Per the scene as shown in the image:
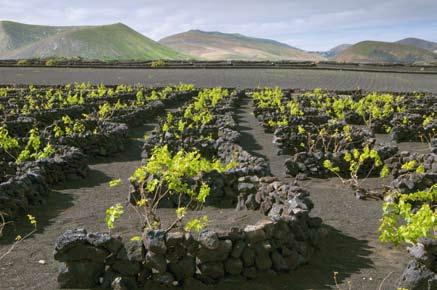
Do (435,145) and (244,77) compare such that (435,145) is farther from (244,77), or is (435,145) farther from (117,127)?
(244,77)

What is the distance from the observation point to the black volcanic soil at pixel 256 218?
8.08m

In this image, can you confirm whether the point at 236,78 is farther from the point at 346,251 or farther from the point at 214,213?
the point at 346,251

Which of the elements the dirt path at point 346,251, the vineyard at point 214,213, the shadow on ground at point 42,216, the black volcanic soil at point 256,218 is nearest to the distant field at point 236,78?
the vineyard at point 214,213

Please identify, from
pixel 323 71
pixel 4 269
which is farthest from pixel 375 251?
pixel 323 71

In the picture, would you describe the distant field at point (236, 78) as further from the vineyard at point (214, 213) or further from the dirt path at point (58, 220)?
the dirt path at point (58, 220)

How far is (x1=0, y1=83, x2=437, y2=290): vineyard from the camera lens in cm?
769

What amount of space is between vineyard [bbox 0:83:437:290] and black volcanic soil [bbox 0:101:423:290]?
34mm

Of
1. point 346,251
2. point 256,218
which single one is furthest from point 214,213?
point 346,251

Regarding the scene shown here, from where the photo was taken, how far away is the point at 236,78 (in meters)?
58.9

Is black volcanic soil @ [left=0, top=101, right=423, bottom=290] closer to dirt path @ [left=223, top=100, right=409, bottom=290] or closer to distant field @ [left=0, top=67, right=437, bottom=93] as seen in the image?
dirt path @ [left=223, top=100, right=409, bottom=290]

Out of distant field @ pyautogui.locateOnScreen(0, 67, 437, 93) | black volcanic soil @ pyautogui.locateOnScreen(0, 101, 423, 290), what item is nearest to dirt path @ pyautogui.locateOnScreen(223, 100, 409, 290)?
black volcanic soil @ pyautogui.locateOnScreen(0, 101, 423, 290)

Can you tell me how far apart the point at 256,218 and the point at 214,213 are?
1.18 m

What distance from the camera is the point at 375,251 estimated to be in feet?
31.2

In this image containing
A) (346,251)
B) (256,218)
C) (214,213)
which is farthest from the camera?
(214,213)
